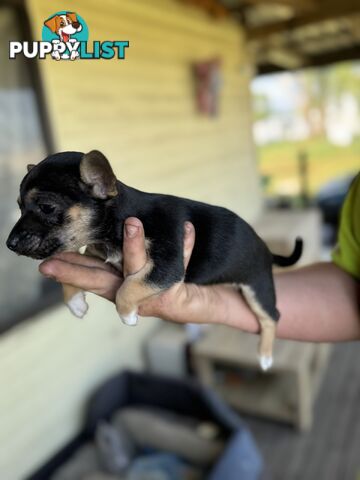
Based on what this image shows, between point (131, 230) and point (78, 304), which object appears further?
point (78, 304)

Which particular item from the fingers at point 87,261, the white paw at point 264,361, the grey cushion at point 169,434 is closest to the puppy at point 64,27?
the fingers at point 87,261

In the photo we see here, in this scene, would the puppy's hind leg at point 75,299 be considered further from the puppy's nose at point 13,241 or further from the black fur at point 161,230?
the puppy's nose at point 13,241

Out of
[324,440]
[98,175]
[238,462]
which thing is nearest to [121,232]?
[98,175]

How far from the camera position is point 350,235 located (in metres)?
0.97

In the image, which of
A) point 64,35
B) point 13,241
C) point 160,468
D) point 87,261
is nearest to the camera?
point 64,35

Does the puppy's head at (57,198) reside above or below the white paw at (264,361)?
above

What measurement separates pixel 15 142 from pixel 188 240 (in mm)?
1154

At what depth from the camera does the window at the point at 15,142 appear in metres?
1.46

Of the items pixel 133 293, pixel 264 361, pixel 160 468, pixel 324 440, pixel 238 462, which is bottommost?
pixel 324 440

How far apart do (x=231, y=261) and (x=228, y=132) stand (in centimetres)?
258

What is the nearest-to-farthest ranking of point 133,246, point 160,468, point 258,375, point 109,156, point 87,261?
point 133,246 < point 87,261 < point 109,156 < point 160,468 < point 258,375

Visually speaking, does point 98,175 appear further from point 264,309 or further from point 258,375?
point 258,375

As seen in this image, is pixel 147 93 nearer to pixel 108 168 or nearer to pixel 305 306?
pixel 305 306

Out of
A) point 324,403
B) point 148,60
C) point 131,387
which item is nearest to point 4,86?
point 148,60
